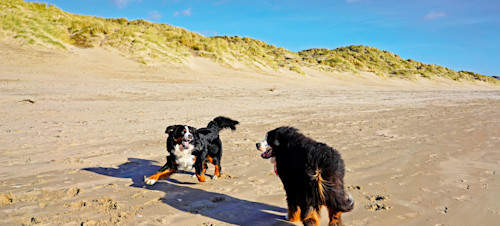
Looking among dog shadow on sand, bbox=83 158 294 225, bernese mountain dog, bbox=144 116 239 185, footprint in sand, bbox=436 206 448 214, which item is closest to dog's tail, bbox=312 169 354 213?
dog shadow on sand, bbox=83 158 294 225

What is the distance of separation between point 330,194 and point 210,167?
3486 millimetres

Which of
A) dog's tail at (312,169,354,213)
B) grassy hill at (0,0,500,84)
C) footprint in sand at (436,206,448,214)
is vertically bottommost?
footprint in sand at (436,206,448,214)

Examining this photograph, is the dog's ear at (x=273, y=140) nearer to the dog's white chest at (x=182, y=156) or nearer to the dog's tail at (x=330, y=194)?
the dog's tail at (x=330, y=194)

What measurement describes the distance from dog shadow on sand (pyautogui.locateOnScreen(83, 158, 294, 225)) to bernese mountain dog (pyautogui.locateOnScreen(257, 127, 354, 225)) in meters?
0.39

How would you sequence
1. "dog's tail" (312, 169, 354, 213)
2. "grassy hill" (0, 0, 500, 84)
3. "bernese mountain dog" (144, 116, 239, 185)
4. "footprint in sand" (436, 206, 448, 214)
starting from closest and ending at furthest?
"dog's tail" (312, 169, 354, 213) < "footprint in sand" (436, 206, 448, 214) < "bernese mountain dog" (144, 116, 239, 185) < "grassy hill" (0, 0, 500, 84)

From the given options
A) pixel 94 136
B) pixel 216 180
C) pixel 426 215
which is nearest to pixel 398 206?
pixel 426 215

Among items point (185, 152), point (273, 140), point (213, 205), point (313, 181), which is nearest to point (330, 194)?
point (313, 181)

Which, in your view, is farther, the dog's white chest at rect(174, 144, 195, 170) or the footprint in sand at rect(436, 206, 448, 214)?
the dog's white chest at rect(174, 144, 195, 170)

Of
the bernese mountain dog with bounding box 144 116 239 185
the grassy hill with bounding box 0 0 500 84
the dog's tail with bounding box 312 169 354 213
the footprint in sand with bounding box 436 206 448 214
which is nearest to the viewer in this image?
the dog's tail with bounding box 312 169 354 213

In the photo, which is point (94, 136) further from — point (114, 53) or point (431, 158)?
point (114, 53)

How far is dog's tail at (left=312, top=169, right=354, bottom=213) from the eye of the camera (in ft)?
10.7

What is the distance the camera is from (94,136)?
820 centimetres

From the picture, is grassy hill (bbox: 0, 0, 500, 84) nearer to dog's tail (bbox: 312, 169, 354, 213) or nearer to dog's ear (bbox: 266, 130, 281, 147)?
dog's ear (bbox: 266, 130, 281, 147)

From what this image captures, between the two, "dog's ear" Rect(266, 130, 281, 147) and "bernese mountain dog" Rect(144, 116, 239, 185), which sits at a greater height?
"dog's ear" Rect(266, 130, 281, 147)
